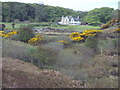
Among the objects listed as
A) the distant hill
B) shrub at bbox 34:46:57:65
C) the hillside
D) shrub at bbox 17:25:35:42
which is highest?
the distant hill

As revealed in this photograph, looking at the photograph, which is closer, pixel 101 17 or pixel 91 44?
pixel 91 44

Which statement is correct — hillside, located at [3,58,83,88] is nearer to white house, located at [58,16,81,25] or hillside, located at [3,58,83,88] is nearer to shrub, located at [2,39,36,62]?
shrub, located at [2,39,36,62]

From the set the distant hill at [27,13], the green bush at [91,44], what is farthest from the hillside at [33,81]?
the distant hill at [27,13]

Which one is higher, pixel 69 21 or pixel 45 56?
pixel 69 21

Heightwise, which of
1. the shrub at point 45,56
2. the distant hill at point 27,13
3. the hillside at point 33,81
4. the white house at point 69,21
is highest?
A: the distant hill at point 27,13

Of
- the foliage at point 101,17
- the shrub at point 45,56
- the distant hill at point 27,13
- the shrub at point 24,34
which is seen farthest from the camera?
the foliage at point 101,17

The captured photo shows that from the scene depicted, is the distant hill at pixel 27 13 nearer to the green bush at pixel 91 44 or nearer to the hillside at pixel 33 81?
the green bush at pixel 91 44

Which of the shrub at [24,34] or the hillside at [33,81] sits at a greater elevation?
the shrub at [24,34]

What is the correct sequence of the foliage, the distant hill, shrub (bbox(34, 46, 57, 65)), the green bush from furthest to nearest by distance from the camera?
the foliage, the distant hill, the green bush, shrub (bbox(34, 46, 57, 65))

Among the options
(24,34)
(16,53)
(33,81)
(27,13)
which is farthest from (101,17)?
(33,81)

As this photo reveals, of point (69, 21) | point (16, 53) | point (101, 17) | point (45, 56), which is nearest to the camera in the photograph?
point (45, 56)

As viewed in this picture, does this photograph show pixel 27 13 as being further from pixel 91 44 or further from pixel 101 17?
pixel 91 44

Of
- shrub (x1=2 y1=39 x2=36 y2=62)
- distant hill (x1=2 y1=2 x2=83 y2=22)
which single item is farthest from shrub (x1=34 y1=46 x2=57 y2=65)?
distant hill (x1=2 y1=2 x2=83 y2=22)

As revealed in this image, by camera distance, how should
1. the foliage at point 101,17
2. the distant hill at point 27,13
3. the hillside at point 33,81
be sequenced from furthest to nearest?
the foliage at point 101,17 < the distant hill at point 27,13 < the hillside at point 33,81
